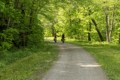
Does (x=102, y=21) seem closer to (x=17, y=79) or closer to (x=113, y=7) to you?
(x=113, y=7)

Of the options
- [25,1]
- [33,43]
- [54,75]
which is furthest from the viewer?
[33,43]

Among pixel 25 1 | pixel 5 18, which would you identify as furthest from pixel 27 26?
pixel 5 18

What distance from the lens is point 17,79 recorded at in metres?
Result: 12.5

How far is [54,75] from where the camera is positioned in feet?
44.4

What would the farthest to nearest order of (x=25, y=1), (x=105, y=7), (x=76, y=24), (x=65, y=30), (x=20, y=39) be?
(x=65, y=30)
(x=76, y=24)
(x=105, y=7)
(x=20, y=39)
(x=25, y=1)

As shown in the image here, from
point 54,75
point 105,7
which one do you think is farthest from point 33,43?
point 54,75

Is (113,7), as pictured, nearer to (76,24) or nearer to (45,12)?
(45,12)

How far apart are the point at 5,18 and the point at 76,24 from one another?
33.7m

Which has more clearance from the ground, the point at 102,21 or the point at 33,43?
the point at 102,21

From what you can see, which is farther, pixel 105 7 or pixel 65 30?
pixel 65 30

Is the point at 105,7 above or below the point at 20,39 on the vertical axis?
above

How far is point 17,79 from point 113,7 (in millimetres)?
31097

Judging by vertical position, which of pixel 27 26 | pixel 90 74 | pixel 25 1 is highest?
pixel 25 1

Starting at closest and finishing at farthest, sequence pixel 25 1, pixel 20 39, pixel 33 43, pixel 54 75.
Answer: pixel 54 75
pixel 25 1
pixel 20 39
pixel 33 43
